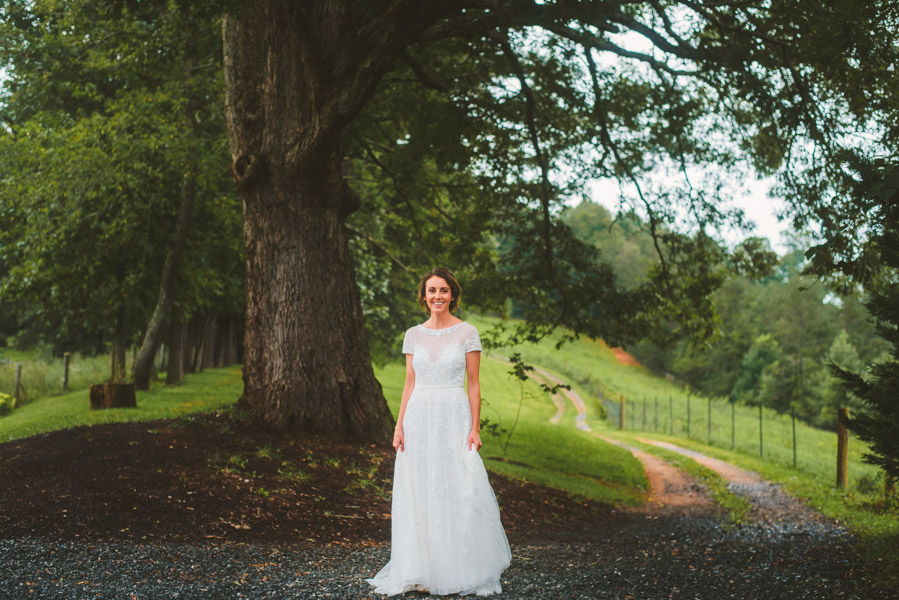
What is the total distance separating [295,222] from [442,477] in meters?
5.65

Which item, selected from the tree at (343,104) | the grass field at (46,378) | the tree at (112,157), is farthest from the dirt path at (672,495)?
the grass field at (46,378)

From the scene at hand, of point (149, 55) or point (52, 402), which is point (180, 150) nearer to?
point (149, 55)

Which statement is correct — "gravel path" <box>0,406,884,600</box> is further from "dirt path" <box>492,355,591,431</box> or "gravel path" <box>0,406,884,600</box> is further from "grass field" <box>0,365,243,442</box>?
"dirt path" <box>492,355,591,431</box>

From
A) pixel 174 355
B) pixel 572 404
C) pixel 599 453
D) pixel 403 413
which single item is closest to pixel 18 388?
pixel 174 355

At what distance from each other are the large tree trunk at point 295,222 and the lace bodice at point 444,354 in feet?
15.1

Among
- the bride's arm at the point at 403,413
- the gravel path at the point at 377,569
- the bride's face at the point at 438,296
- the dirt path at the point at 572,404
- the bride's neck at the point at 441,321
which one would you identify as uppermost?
the bride's face at the point at 438,296

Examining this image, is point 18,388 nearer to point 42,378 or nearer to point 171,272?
point 42,378

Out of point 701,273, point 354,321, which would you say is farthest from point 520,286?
point 354,321

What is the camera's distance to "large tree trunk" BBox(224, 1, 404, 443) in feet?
32.4

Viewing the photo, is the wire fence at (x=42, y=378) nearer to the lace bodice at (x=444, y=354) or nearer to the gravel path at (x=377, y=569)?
the gravel path at (x=377, y=569)

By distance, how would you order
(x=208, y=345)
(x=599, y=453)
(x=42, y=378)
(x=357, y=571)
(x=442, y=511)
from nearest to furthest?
(x=442, y=511) → (x=357, y=571) → (x=599, y=453) → (x=42, y=378) → (x=208, y=345)

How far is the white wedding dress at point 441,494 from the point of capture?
530cm

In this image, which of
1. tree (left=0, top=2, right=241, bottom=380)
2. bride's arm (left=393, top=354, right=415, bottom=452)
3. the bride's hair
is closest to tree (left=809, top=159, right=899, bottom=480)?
the bride's hair

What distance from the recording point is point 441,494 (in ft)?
17.9
